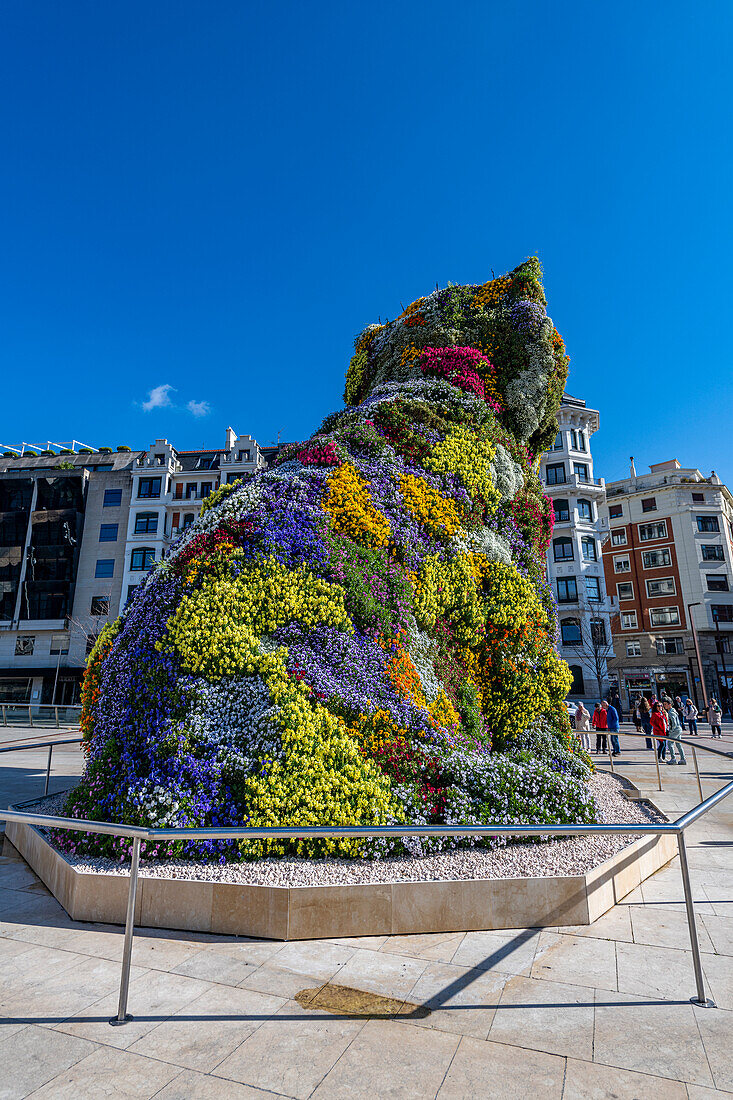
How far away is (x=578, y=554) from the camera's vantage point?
45.5m

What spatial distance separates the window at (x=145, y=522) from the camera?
1885 inches

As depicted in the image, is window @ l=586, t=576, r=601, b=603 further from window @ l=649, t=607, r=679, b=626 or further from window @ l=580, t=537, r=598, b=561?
window @ l=649, t=607, r=679, b=626

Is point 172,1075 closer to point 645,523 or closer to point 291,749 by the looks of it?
point 291,749

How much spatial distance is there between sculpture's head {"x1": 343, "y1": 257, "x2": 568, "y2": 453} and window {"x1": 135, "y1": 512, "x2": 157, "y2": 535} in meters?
→ 38.6

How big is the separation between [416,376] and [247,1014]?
32.7 ft

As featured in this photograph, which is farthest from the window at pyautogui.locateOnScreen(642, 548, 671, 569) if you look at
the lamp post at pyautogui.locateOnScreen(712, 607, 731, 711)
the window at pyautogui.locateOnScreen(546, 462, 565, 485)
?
the window at pyautogui.locateOnScreen(546, 462, 565, 485)

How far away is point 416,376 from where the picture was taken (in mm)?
11398

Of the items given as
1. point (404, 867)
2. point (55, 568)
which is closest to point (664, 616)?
point (55, 568)

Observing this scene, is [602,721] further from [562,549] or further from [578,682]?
[562,549]

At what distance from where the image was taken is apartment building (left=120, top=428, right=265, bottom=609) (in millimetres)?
46938

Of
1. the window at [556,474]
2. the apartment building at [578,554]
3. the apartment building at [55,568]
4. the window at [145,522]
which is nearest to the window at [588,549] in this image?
the apartment building at [578,554]

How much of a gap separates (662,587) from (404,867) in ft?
187

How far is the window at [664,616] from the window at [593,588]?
13.4 m


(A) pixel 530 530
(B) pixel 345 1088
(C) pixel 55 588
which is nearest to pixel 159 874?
(B) pixel 345 1088
